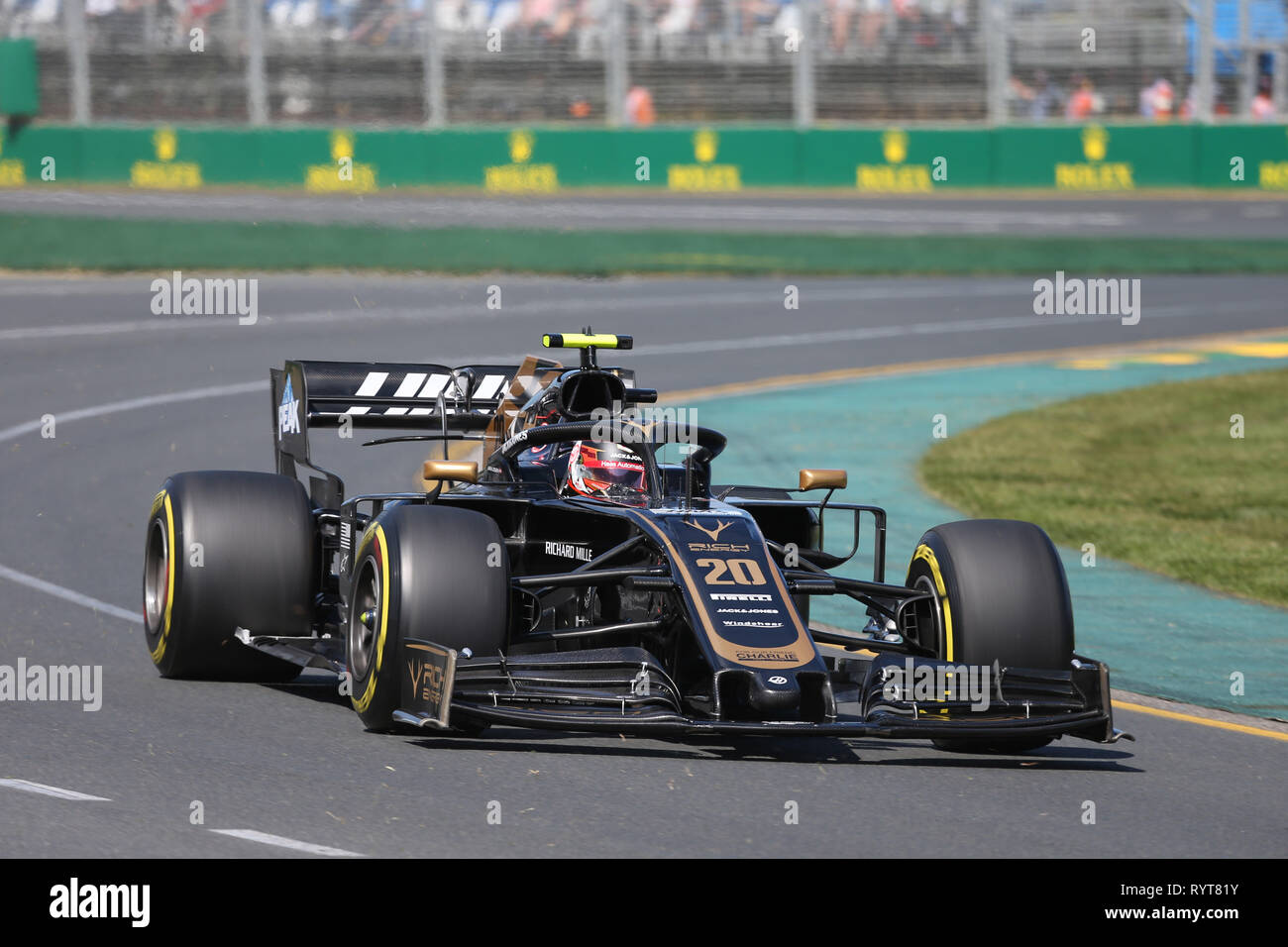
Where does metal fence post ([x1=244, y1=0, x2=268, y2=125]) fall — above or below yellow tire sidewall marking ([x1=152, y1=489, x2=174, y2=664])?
above

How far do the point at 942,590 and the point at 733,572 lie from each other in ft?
3.46

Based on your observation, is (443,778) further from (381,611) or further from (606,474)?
(606,474)

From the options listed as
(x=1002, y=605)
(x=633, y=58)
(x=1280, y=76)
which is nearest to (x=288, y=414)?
(x=1002, y=605)

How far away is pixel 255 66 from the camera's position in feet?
124

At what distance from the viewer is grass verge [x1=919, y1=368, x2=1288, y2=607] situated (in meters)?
12.8

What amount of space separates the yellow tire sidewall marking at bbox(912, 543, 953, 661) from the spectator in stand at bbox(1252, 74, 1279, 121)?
104 feet

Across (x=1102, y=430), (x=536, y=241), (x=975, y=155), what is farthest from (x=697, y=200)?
(x=1102, y=430)

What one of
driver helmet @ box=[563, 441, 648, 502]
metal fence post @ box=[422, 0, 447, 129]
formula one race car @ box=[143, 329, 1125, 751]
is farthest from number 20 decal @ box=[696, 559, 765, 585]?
metal fence post @ box=[422, 0, 447, 129]

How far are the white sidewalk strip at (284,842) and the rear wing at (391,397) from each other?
11.2 ft

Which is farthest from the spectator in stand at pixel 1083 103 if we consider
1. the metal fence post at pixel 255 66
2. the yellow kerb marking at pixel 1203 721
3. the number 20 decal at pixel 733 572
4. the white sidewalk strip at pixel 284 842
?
the white sidewalk strip at pixel 284 842

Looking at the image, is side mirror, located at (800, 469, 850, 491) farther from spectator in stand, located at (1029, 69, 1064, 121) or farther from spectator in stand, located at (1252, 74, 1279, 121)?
spectator in stand, located at (1252, 74, 1279, 121)

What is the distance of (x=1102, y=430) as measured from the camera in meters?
17.8

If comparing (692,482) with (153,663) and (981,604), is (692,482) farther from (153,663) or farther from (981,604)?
(153,663)
